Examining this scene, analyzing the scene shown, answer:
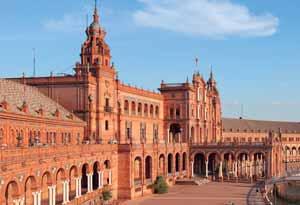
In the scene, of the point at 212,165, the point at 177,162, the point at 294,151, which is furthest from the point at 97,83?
the point at 294,151

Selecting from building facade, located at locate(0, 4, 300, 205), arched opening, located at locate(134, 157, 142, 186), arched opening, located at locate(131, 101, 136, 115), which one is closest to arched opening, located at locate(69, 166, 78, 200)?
building facade, located at locate(0, 4, 300, 205)

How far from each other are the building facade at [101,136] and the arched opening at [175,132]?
7.8 inches

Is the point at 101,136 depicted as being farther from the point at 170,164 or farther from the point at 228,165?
the point at 228,165

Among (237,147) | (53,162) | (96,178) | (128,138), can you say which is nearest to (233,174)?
(237,147)

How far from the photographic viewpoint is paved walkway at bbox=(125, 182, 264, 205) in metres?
67.0

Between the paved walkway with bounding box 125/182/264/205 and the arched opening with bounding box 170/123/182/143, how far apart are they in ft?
63.0

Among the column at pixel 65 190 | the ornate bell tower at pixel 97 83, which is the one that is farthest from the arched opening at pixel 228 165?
the column at pixel 65 190

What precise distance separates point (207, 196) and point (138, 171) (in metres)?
11.4

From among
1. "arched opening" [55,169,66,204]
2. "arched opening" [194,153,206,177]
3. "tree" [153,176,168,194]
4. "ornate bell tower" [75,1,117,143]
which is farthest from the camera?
"arched opening" [194,153,206,177]

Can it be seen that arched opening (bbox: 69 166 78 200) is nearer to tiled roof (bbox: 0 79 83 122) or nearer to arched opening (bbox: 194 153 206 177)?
tiled roof (bbox: 0 79 83 122)

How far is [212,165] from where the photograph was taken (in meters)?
105

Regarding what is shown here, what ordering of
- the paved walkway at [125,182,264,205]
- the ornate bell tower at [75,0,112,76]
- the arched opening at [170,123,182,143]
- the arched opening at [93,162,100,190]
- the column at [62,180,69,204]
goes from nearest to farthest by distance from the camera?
1. the column at [62,180,69,204]
2. the arched opening at [93,162,100,190]
3. the paved walkway at [125,182,264,205]
4. the ornate bell tower at [75,0,112,76]
5. the arched opening at [170,123,182,143]

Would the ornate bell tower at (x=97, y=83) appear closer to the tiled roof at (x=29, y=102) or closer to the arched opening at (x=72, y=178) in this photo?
the tiled roof at (x=29, y=102)

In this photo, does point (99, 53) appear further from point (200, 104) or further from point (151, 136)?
point (200, 104)
